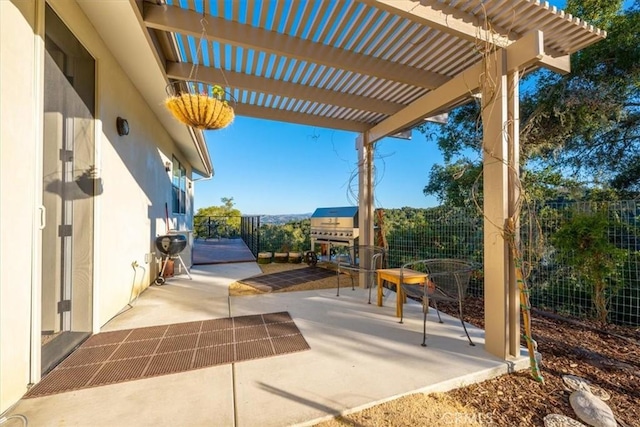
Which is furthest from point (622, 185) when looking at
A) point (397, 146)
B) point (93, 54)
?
point (93, 54)

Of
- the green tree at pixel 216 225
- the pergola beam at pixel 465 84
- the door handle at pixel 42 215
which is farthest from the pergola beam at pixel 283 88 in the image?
the green tree at pixel 216 225

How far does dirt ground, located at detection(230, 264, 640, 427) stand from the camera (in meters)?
1.56

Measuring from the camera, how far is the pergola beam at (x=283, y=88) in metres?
3.10

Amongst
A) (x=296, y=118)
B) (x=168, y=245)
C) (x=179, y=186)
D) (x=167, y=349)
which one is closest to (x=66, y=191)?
(x=167, y=349)

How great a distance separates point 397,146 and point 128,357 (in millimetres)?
4405

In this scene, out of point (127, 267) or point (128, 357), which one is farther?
point (127, 267)

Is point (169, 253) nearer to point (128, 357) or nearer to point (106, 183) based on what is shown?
point (106, 183)

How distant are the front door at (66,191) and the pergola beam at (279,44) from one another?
764 mm

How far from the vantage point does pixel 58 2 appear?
201cm

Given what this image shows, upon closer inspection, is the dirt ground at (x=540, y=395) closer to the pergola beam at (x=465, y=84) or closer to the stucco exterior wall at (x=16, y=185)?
the stucco exterior wall at (x=16, y=185)

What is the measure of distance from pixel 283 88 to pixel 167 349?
3.08 m

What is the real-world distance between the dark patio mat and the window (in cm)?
313

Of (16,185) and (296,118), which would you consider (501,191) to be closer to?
(296,118)

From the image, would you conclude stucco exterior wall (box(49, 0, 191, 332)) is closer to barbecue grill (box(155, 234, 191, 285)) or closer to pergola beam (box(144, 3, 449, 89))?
barbecue grill (box(155, 234, 191, 285))
